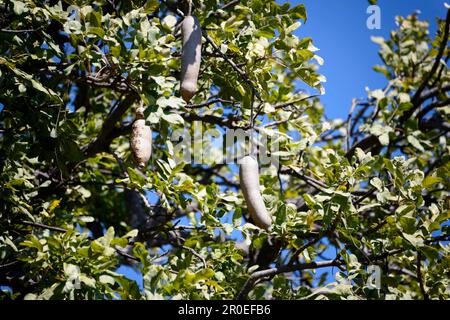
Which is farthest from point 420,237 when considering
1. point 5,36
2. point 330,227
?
point 5,36

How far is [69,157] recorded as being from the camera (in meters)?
2.12

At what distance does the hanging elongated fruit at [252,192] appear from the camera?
1.66 m

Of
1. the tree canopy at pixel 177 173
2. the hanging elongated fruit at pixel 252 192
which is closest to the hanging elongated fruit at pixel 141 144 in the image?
the tree canopy at pixel 177 173

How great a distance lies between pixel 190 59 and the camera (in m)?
1.60

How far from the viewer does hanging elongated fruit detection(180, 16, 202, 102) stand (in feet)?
5.22

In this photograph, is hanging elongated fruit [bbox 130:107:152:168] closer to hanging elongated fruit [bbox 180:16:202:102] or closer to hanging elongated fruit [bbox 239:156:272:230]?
hanging elongated fruit [bbox 180:16:202:102]

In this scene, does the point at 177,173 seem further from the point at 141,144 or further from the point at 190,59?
the point at 190,59

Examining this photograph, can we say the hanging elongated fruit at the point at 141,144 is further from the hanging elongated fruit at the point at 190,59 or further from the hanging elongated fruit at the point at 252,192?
the hanging elongated fruit at the point at 252,192

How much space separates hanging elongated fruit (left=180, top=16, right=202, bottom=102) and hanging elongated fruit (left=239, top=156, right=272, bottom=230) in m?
0.28

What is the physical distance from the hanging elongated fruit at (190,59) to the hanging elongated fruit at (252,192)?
28cm

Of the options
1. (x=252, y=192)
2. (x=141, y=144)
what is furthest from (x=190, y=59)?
(x=252, y=192)
